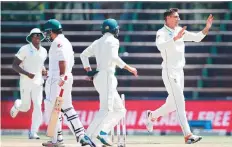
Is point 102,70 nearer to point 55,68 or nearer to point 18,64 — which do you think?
point 55,68

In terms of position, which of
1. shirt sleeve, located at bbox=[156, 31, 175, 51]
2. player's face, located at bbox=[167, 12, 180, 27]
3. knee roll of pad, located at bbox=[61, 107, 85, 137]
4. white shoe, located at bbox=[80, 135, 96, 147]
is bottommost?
white shoe, located at bbox=[80, 135, 96, 147]

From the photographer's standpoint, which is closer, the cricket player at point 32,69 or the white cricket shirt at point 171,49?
the white cricket shirt at point 171,49

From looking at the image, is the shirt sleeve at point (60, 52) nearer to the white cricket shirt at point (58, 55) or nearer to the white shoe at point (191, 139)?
the white cricket shirt at point (58, 55)

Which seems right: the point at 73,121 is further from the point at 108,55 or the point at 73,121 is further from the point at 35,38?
the point at 35,38

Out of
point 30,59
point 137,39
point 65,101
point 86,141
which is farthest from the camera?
point 137,39

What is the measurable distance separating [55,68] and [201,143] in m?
3.14

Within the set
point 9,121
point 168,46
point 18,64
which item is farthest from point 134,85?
point 168,46

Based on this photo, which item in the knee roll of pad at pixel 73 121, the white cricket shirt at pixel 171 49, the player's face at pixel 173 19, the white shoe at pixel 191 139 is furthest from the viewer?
the player's face at pixel 173 19

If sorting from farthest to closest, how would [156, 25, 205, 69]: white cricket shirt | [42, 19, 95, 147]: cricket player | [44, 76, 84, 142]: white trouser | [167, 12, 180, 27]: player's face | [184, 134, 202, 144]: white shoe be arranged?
1. [167, 12, 180, 27]: player's face
2. [156, 25, 205, 69]: white cricket shirt
3. [184, 134, 202, 144]: white shoe
4. [44, 76, 84, 142]: white trouser
5. [42, 19, 95, 147]: cricket player

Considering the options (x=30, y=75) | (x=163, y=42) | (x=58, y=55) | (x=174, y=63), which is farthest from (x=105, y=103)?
(x=30, y=75)

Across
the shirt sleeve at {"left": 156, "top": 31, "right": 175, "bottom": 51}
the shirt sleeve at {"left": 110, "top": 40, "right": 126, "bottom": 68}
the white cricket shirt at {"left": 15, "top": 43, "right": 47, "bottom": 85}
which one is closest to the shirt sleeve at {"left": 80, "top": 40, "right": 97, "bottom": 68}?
the shirt sleeve at {"left": 110, "top": 40, "right": 126, "bottom": 68}

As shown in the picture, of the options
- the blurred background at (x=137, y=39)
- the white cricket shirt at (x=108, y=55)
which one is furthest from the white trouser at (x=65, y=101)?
the blurred background at (x=137, y=39)

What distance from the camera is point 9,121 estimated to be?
71.8 ft

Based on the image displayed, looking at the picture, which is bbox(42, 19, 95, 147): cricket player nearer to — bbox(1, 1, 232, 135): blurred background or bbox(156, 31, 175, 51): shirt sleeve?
bbox(156, 31, 175, 51): shirt sleeve
